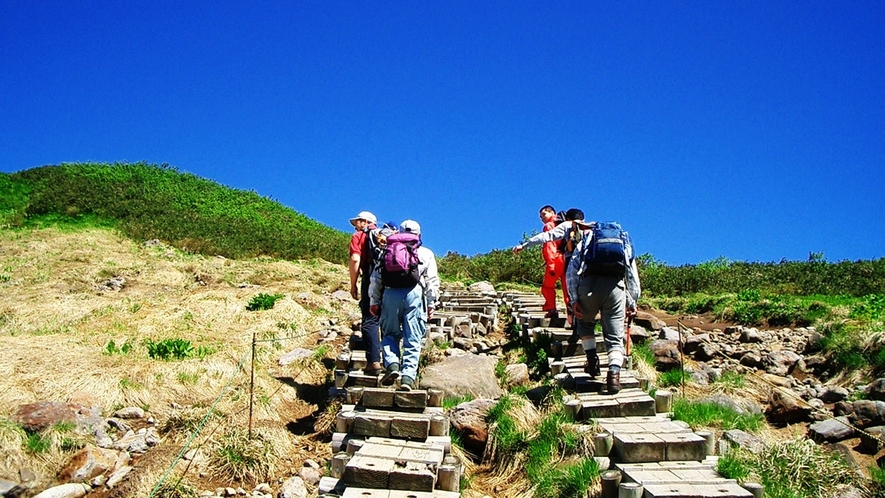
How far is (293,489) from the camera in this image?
20.3 ft

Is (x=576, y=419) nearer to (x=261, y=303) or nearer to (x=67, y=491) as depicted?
(x=67, y=491)

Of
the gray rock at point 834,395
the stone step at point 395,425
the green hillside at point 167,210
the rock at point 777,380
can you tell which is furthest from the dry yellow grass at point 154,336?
the gray rock at point 834,395

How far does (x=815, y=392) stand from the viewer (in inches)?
322

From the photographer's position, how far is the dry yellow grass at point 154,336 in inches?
294

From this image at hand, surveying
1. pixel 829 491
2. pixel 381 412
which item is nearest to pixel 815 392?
pixel 829 491

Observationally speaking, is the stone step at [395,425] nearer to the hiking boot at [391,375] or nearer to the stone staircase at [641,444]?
the hiking boot at [391,375]

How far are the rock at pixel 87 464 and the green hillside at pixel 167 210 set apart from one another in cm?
1608

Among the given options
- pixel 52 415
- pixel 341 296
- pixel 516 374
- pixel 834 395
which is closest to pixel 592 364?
pixel 516 374

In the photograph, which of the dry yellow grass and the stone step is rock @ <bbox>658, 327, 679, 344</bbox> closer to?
the stone step

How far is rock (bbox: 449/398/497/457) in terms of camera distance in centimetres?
702

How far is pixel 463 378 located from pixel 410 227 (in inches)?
93.9

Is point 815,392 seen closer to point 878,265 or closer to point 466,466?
point 466,466

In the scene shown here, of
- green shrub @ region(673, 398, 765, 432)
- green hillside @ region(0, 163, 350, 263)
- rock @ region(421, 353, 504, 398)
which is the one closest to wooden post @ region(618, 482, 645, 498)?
green shrub @ region(673, 398, 765, 432)

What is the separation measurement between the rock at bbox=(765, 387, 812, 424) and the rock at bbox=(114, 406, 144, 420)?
7.98 m
